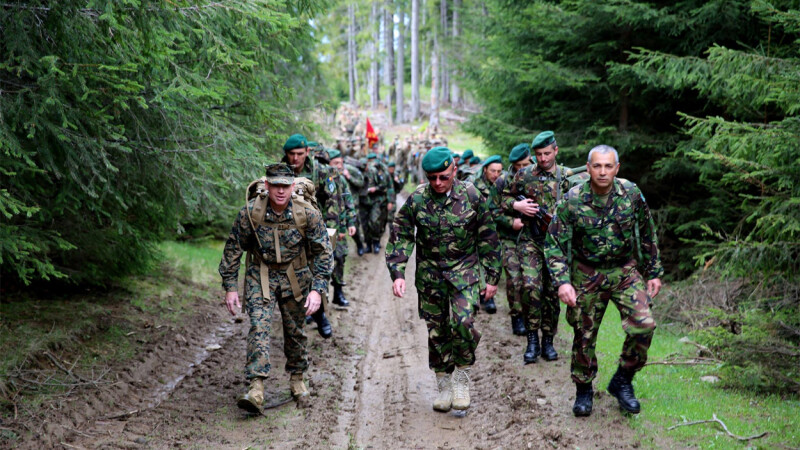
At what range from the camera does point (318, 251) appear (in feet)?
20.7

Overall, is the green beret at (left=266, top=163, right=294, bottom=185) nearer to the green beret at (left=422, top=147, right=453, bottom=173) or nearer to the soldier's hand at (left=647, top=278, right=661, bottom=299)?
the green beret at (left=422, top=147, right=453, bottom=173)

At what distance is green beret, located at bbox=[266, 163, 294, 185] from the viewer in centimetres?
588

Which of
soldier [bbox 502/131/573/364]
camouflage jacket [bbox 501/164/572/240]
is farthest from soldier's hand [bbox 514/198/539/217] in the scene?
camouflage jacket [bbox 501/164/572/240]

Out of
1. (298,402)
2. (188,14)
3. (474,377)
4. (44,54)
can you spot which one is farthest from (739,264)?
(44,54)

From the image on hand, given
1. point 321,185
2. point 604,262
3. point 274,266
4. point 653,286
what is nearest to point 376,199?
point 321,185

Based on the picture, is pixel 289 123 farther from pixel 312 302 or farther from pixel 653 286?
pixel 653 286

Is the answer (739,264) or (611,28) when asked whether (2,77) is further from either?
(611,28)

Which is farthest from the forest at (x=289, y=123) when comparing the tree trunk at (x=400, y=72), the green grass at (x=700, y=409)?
the tree trunk at (x=400, y=72)

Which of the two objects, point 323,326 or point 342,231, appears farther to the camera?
point 342,231

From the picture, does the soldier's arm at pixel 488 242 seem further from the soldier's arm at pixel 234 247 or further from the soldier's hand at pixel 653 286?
the soldier's arm at pixel 234 247

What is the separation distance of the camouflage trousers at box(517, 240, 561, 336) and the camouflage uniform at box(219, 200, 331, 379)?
7.93ft

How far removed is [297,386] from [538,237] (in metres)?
3.20

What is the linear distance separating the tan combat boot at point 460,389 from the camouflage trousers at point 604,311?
3.55 ft

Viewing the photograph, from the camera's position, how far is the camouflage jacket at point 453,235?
231 inches
